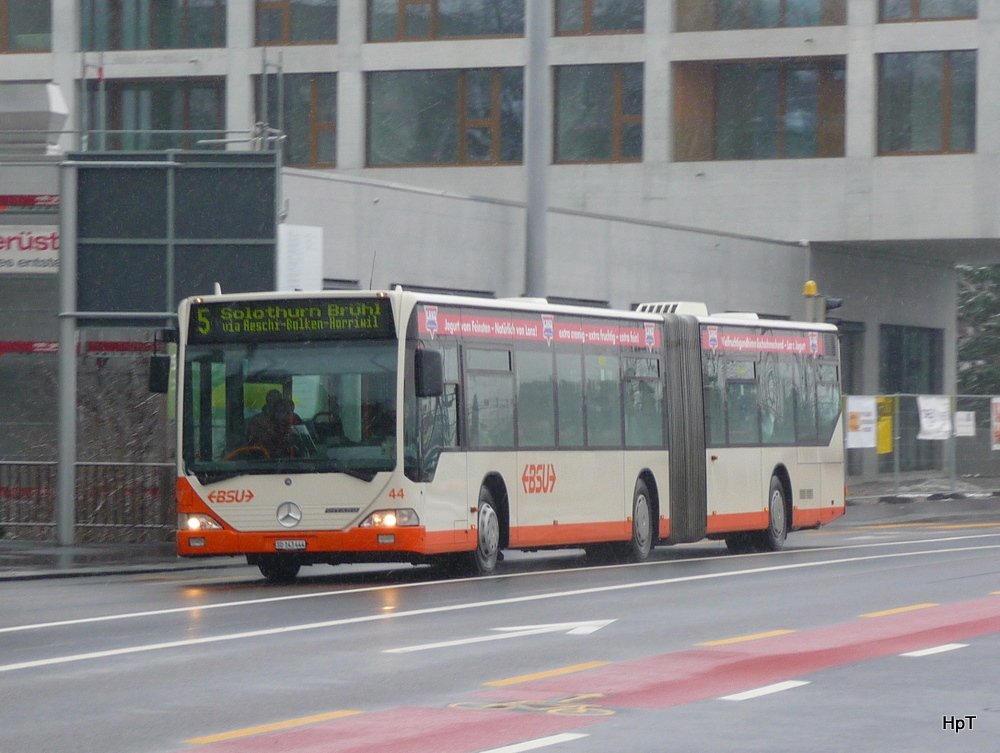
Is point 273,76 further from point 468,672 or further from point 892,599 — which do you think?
point 468,672

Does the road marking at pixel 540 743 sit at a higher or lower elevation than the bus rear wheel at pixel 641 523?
lower

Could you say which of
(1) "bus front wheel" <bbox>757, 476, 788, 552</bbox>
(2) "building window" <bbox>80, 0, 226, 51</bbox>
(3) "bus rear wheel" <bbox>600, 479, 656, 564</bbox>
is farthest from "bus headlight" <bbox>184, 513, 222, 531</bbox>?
(2) "building window" <bbox>80, 0, 226, 51</bbox>

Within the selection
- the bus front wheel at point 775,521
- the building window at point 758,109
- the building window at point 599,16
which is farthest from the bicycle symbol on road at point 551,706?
the building window at point 599,16

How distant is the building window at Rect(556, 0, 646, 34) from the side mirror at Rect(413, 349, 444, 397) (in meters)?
27.4

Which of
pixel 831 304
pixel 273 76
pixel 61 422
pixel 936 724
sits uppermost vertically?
pixel 273 76

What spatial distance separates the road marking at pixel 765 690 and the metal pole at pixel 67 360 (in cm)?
1489

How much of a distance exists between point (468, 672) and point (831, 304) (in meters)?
21.7

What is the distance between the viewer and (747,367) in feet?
83.8

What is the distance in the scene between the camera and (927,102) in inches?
1690

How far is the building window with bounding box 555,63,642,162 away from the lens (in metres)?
44.7

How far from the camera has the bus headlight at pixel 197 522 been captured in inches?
736

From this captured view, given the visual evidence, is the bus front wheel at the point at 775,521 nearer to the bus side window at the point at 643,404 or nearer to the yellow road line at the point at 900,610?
the bus side window at the point at 643,404

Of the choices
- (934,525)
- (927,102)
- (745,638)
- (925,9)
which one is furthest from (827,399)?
(925,9)

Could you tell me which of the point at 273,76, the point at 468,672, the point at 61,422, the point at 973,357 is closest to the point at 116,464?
the point at 61,422
